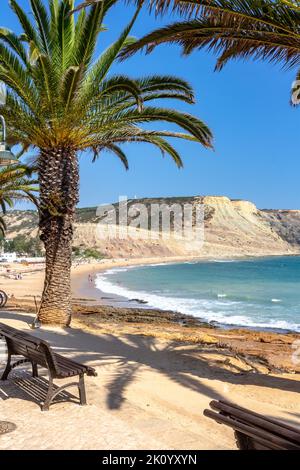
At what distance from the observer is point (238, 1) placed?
16.8 feet

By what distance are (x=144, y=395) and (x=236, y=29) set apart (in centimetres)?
474

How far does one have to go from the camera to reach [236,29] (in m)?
5.43

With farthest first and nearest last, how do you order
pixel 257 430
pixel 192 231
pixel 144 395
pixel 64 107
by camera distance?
1. pixel 192 231
2. pixel 64 107
3. pixel 144 395
4. pixel 257 430

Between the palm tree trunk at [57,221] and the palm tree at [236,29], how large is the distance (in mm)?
5020

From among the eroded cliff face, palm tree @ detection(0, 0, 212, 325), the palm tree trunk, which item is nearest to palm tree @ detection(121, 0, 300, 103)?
palm tree @ detection(0, 0, 212, 325)

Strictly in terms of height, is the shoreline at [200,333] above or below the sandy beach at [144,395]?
below

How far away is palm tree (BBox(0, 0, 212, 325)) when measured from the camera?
9422mm

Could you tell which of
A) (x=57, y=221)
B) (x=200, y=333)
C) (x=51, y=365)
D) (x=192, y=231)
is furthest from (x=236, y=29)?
(x=192, y=231)

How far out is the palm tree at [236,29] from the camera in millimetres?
5141

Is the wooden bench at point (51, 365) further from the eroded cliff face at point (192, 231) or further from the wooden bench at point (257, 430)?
the eroded cliff face at point (192, 231)

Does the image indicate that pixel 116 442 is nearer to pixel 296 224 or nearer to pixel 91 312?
pixel 91 312

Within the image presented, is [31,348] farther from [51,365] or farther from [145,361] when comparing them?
[145,361]

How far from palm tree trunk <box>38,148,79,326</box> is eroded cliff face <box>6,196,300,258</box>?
94835mm

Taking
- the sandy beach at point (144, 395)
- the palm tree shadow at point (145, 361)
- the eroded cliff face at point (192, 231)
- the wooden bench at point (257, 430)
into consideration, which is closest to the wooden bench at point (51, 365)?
the sandy beach at point (144, 395)
